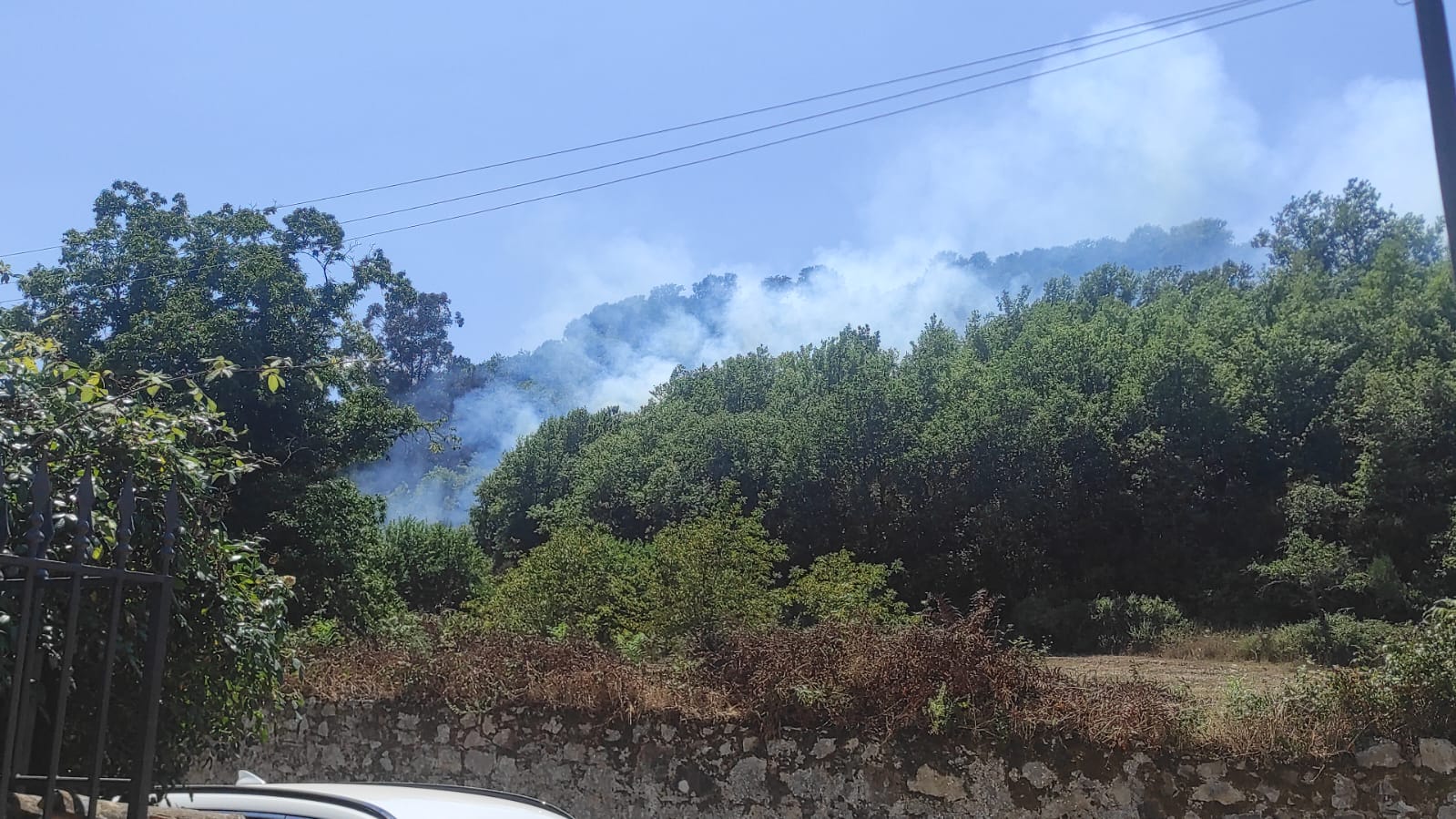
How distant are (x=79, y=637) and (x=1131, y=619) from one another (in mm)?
29117

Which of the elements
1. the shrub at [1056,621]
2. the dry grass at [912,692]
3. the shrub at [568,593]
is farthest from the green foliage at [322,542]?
the shrub at [1056,621]

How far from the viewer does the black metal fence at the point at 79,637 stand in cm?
276

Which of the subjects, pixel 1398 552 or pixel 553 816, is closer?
pixel 553 816

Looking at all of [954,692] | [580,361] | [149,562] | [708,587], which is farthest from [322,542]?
[580,361]

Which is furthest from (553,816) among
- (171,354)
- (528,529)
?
(528,529)

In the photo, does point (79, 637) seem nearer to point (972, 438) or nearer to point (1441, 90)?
point (1441, 90)

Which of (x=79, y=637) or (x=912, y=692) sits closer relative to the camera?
(x=79, y=637)

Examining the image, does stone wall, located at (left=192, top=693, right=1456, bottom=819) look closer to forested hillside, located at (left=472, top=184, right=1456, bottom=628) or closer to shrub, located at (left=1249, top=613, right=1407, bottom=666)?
shrub, located at (left=1249, top=613, right=1407, bottom=666)

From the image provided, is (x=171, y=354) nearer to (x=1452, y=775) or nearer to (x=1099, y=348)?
(x=1452, y=775)

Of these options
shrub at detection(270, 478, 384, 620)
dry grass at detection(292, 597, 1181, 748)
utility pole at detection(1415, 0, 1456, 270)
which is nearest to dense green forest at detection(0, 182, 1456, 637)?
shrub at detection(270, 478, 384, 620)

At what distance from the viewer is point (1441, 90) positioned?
5.38m

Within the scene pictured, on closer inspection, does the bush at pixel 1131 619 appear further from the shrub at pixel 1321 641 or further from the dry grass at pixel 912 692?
the dry grass at pixel 912 692

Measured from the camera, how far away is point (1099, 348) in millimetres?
40594

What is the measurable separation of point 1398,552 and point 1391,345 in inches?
356
